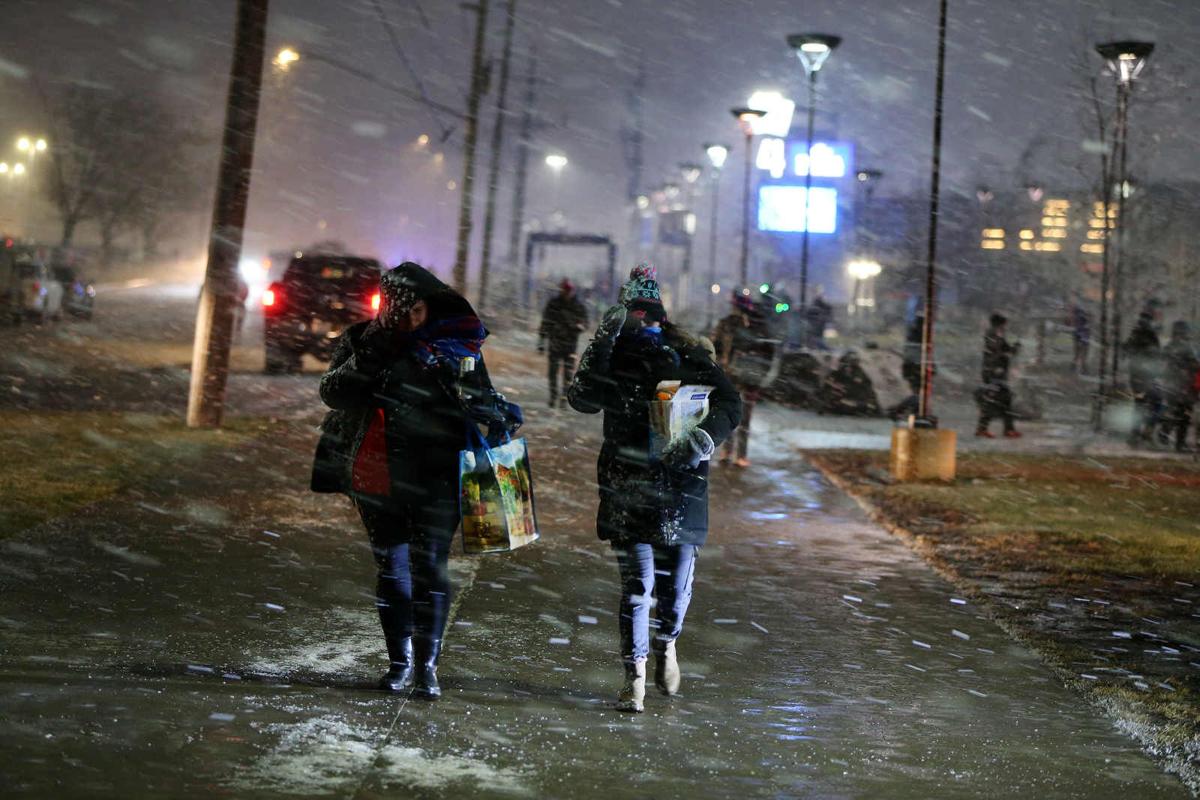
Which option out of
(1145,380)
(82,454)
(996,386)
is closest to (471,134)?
(996,386)

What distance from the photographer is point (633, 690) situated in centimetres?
601

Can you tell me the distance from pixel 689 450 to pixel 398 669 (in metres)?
1.54

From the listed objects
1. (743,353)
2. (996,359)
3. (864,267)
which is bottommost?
(743,353)

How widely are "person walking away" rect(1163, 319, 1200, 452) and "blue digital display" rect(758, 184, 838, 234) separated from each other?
33.0 meters

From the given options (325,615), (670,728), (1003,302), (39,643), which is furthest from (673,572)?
(1003,302)

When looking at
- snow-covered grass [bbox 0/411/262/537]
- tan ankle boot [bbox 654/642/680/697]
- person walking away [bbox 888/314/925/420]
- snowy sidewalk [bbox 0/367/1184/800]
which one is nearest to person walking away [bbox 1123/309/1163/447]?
person walking away [bbox 888/314/925/420]

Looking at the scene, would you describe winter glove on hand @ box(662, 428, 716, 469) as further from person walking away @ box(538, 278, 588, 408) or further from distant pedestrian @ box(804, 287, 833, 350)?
distant pedestrian @ box(804, 287, 833, 350)

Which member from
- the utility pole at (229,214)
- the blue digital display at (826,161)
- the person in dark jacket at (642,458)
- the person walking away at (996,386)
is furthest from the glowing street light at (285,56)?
the blue digital display at (826,161)

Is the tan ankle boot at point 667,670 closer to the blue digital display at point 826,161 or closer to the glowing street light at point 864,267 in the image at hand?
the blue digital display at point 826,161

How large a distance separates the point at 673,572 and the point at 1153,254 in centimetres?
3884

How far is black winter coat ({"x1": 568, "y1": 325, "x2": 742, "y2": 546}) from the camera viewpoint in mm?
6090

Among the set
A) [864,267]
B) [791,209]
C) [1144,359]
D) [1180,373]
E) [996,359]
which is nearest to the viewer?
[1180,373]

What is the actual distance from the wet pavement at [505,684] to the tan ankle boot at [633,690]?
3.1 inches

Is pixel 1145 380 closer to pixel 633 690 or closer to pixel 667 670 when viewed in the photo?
pixel 667 670
